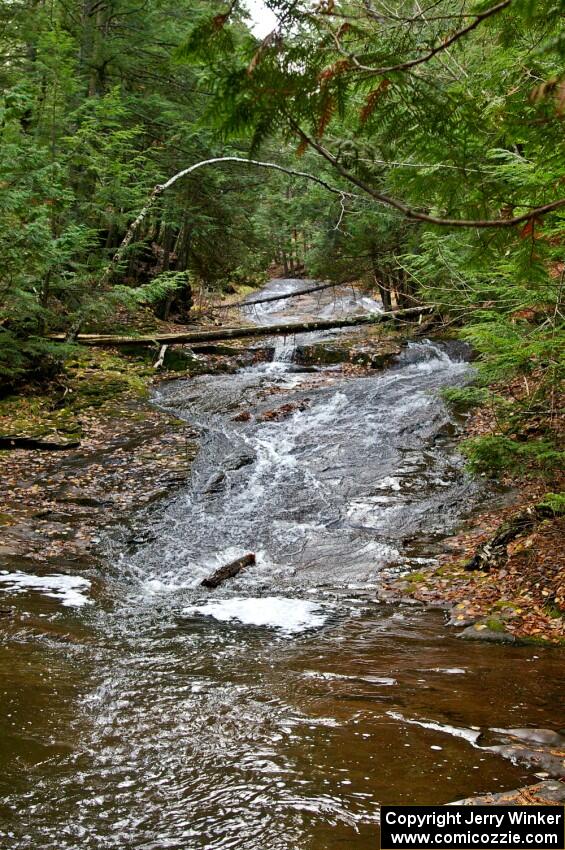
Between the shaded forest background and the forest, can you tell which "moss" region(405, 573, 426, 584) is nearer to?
the forest

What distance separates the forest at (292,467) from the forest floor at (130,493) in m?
0.06

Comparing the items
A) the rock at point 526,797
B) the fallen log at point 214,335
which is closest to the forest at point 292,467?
the rock at point 526,797

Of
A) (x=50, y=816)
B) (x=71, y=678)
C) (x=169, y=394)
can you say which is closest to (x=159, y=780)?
(x=50, y=816)

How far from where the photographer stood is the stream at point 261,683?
294cm

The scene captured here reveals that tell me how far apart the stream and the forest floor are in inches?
16.2

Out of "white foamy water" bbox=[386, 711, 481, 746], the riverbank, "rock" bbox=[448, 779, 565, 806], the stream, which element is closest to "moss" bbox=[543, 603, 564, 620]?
the riverbank

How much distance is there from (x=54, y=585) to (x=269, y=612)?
260 centimetres

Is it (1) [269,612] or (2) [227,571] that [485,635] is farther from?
(2) [227,571]

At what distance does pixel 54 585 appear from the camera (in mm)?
7105

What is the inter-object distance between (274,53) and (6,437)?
10.6 metres

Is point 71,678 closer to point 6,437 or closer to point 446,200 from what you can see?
point 446,200

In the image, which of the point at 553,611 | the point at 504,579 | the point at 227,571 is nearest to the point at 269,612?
the point at 227,571

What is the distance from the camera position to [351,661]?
5191 millimetres

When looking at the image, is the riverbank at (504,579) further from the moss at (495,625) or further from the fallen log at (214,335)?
the fallen log at (214,335)
